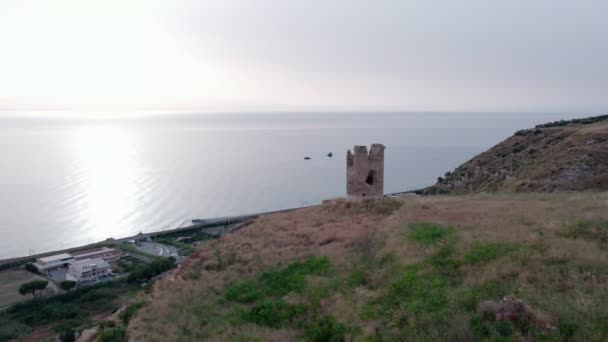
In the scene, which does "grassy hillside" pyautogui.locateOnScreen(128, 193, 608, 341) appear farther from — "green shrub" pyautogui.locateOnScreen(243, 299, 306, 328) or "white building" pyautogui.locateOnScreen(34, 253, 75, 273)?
"white building" pyautogui.locateOnScreen(34, 253, 75, 273)

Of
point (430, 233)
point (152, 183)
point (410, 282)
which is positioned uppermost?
point (430, 233)

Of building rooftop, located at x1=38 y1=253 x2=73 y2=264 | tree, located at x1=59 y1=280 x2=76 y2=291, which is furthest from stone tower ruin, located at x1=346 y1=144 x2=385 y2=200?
building rooftop, located at x1=38 y1=253 x2=73 y2=264

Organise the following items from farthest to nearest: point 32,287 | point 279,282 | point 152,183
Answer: point 152,183 → point 32,287 → point 279,282

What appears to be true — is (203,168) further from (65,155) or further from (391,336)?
(391,336)

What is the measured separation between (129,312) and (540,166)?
27850mm

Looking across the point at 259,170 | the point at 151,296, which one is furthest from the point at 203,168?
the point at 151,296

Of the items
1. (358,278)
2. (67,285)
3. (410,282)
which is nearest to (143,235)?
(67,285)

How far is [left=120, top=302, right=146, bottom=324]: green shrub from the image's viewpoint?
9.90 meters

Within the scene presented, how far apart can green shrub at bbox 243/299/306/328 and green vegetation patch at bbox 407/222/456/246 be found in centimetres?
329

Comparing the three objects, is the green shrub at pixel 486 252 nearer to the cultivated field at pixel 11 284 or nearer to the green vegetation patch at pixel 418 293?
the green vegetation patch at pixel 418 293

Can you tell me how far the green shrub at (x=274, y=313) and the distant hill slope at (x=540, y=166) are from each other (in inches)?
800

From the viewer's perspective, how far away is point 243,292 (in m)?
9.55

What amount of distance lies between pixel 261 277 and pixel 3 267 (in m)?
33.6

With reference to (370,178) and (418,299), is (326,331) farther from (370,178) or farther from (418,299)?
(370,178)
